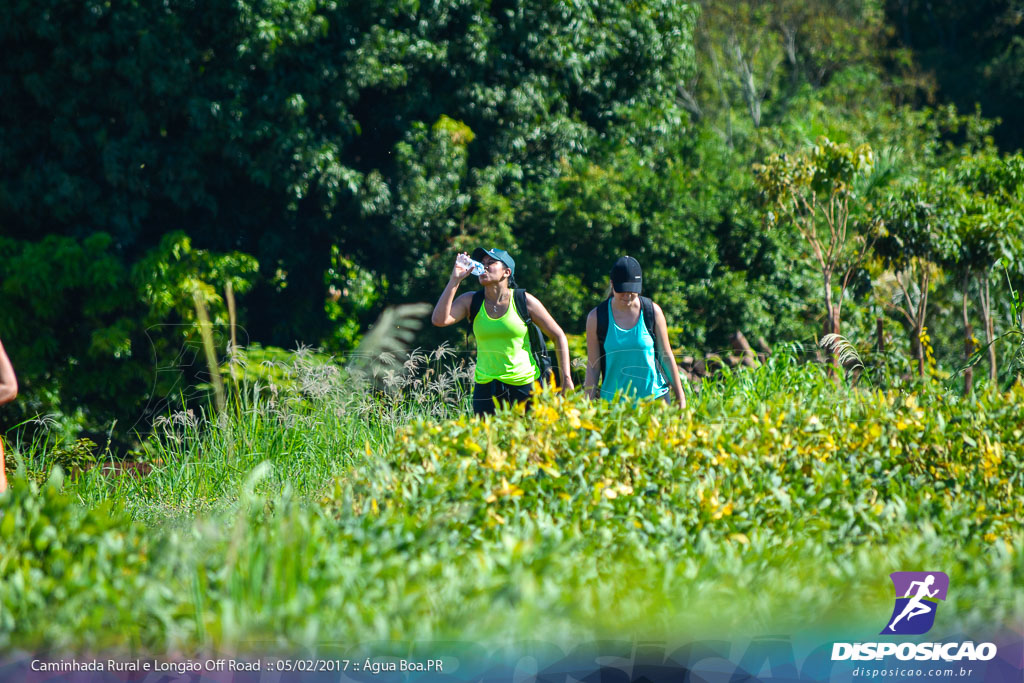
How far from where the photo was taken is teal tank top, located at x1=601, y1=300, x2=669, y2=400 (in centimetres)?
501

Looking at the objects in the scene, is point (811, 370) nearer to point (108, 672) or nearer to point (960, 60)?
point (108, 672)

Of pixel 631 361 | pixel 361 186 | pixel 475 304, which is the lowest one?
pixel 631 361

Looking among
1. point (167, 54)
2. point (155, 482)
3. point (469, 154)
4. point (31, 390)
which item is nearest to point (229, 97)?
point (167, 54)

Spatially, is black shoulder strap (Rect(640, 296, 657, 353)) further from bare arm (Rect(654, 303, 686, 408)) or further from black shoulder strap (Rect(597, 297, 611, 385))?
black shoulder strap (Rect(597, 297, 611, 385))

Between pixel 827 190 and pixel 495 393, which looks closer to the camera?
pixel 495 393

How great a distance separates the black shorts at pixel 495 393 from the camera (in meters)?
5.14

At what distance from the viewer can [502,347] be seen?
Result: 5.12 meters

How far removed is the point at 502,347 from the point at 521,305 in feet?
0.85

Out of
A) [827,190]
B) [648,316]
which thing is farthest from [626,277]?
[827,190]

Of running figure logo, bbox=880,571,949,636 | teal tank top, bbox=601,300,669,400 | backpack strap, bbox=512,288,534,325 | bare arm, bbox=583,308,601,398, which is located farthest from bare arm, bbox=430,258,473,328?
running figure logo, bbox=880,571,949,636

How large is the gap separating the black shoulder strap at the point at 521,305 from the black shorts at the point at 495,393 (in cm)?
36

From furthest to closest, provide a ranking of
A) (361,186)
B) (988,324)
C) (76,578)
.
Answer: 1. (361,186)
2. (988,324)
3. (76,578)

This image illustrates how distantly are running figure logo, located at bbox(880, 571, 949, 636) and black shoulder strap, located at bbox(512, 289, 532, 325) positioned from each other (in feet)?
9.32

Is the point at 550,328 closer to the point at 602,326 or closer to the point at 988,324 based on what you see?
the point at 602,326
